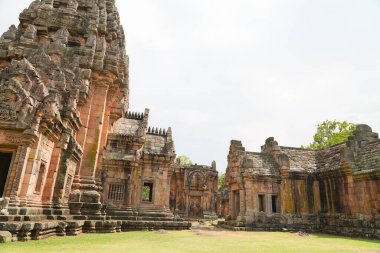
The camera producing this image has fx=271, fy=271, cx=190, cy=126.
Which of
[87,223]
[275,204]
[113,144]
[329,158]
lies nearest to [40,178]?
[87,223]

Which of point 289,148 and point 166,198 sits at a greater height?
point 289,148

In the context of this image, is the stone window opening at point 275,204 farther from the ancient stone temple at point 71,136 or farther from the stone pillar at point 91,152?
the stone pillar at point 91,152

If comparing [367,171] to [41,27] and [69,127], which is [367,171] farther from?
[41,27]

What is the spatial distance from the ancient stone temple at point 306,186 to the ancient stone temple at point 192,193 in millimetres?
13522

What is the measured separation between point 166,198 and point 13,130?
A: 10720 millimetres

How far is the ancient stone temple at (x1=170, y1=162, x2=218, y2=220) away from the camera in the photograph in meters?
33.3

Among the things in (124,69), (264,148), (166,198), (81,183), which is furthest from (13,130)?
(264,148)

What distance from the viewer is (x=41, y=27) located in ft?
46.7

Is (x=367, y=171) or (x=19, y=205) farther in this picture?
(x=367, y=171)

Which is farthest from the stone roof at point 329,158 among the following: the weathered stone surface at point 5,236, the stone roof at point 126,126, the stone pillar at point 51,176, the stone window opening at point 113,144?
the weathered stone surface at point 5,236

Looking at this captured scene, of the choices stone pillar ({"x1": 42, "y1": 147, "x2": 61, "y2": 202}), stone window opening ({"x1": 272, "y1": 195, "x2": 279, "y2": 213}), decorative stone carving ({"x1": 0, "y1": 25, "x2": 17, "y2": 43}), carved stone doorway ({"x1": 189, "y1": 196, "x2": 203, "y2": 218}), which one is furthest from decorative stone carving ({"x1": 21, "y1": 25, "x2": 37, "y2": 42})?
carved stone doorway ({"x1": 189, "y1": 196, "x2": 203, "y2": 218})

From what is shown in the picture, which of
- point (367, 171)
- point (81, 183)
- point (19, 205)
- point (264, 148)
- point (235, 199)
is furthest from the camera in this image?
point (264, 148)

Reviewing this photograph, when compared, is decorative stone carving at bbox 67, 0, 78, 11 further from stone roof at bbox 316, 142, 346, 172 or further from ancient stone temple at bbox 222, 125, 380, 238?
stone roof at bbox 316, 142, 346, 172

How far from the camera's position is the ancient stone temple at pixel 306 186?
52.2 feet
